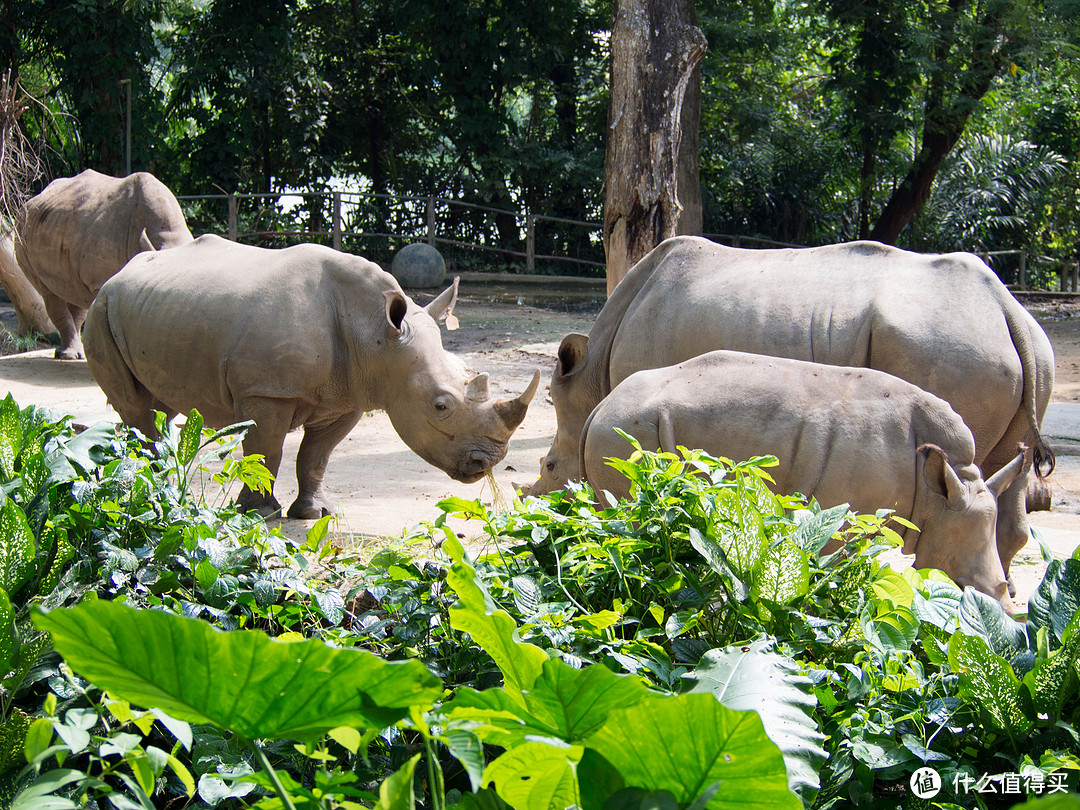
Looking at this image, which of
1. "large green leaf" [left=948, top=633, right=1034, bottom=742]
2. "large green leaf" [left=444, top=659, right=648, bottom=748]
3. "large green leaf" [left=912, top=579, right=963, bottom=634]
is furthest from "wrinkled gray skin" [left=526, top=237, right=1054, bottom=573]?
"large green leaf" [left=444, top=659, right=648, bottom=748]

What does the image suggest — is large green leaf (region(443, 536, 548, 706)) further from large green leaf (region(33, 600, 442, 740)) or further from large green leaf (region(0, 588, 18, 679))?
large green leaf (region(0, 588, 18, 679))

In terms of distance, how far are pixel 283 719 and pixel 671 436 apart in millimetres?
2544

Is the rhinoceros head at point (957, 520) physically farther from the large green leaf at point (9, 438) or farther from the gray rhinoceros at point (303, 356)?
the large green leaf at point (9, 438)

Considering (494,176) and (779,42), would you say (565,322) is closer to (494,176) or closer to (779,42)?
(494,176)

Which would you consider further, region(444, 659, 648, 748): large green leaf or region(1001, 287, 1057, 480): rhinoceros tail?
region(1001, 287, 1057, 480): rhinoceros tail

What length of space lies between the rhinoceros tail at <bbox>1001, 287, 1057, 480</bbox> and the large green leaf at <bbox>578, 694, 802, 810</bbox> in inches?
149

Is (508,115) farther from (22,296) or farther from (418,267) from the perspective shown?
(22,296)

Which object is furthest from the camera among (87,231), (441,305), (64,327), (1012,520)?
(64,327)

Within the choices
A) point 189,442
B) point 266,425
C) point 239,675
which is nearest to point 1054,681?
point 239,675

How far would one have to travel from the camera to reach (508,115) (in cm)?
2047

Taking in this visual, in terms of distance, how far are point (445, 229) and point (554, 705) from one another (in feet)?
65.1

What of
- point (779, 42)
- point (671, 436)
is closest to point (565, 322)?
point (779, 42)

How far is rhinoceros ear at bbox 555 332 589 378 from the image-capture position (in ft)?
16.7

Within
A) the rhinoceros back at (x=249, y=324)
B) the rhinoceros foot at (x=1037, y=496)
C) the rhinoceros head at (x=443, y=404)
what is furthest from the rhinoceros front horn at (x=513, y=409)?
the rhinoceros foot at (x=1037, y=496)
